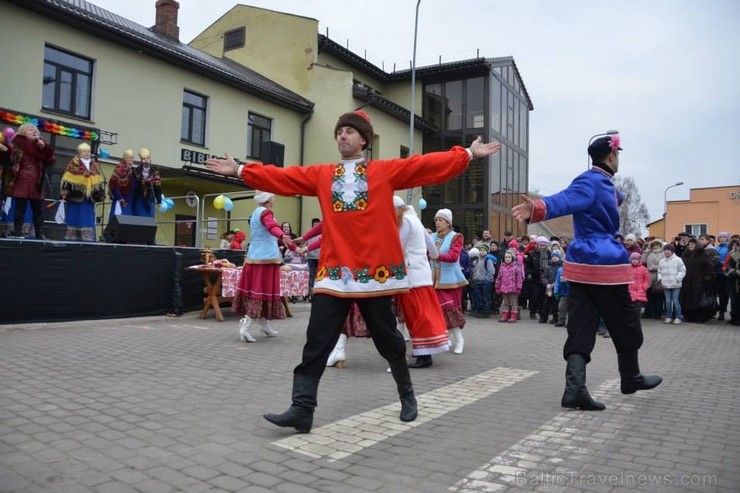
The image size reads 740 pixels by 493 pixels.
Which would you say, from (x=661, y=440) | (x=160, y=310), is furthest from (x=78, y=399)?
(x=160, y=310)

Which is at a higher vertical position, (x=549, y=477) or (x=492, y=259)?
(x=492, y=259)

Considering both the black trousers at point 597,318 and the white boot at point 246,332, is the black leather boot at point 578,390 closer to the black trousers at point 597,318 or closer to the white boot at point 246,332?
the black trousers at point 597,318

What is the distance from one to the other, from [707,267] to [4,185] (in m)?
14.6

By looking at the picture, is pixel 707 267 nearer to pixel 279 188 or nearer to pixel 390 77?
pixel 279 188

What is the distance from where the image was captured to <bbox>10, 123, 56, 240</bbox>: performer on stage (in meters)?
9.63

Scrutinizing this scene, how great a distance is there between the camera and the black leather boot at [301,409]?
146 inches

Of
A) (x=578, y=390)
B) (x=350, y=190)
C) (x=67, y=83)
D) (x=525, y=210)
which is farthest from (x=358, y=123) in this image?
(x=67, y=83)

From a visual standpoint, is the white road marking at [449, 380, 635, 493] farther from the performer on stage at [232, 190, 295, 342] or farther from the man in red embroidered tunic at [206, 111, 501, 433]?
the performer on stage at [232, 190, 295, 342]

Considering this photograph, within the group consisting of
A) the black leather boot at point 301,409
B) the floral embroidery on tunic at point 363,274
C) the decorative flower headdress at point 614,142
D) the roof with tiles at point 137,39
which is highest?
the roof with tiles at point 137,39

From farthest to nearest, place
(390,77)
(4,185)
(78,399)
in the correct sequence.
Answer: (390,77), (4,185), (78,399)

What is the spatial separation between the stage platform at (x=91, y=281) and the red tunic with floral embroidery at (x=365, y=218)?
6.08 meters

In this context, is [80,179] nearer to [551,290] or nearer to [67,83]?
[67,83]

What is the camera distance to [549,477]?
3062 mm

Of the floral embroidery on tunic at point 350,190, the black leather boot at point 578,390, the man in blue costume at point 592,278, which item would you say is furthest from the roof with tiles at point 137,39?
the black leather boot at point 578,390
